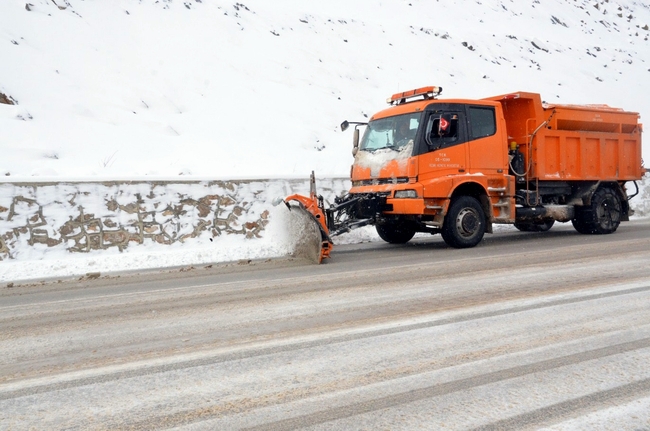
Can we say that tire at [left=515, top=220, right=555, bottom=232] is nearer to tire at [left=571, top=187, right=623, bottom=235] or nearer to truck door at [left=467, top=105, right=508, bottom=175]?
tire at [left=571, top=187, right=623, bottom=235]

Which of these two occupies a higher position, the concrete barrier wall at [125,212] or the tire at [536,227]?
the concrete barrier wall at [125,212]

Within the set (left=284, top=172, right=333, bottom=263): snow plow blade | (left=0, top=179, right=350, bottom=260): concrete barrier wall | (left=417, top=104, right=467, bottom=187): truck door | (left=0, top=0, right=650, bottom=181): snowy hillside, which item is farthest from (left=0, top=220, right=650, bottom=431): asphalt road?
(left=0, top=0, right=650, bottom=181): snowy hillside

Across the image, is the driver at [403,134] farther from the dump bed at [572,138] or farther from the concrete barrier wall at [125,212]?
the concrete barrier wall at [125,212]

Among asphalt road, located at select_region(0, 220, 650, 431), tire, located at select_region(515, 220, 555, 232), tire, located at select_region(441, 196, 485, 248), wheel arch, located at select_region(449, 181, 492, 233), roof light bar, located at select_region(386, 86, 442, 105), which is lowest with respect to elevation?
tire, located at select_region(515, 220, 555, 232)

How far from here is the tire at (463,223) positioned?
35.6 feet

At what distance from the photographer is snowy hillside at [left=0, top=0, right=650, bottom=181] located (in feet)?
56.9

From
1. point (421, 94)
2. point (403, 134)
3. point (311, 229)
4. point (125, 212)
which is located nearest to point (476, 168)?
point (403, 134)

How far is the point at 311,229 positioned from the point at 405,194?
69.2 inches

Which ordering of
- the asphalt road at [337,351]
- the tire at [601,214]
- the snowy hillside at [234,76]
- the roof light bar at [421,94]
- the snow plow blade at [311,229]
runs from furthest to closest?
the snowy hillside at [234,76]
the tire at [601,214]
the roof light bar at [421,94]
the snow plow blade at [311,229]
the asphalt road at [337,351]

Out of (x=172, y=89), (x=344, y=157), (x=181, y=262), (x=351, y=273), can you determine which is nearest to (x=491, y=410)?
(x=351, y=273)

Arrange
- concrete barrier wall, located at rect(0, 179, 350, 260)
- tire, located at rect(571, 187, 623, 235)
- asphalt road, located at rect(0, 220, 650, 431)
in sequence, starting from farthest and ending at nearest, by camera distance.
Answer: tire, located at rect(571, 187, 623, 235) → concrete barrier wall, located at rect(0, 179, 350, 260) → asphalt road, located at rect(0, 220, 650, 431)

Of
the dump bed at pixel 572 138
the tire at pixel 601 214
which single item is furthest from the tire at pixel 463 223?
the tire at pixel 601 214

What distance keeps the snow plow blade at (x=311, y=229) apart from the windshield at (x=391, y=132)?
170 centimetres

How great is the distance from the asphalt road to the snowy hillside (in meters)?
5.32
